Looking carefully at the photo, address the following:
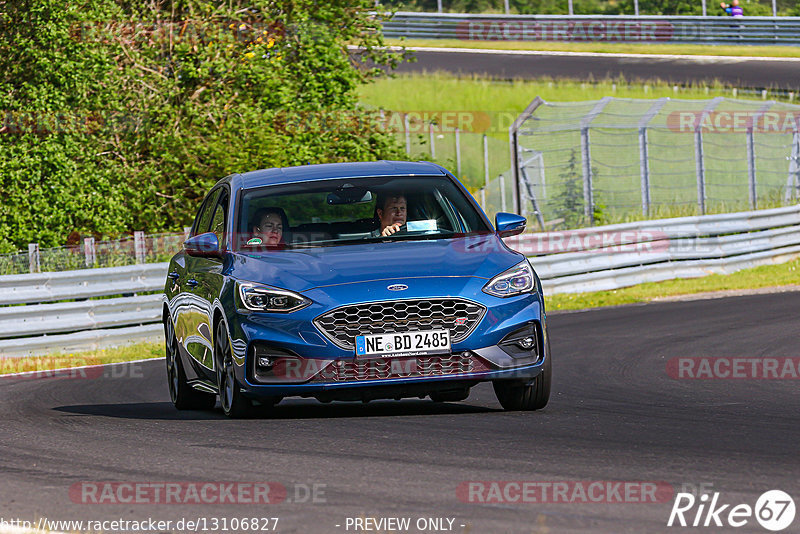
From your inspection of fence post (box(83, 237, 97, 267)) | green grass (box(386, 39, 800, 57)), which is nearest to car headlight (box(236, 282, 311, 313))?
fence post (box(83, 237, 97, 267))

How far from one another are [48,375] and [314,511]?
31.2 feet

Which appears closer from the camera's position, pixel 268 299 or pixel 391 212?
pixel 268 299

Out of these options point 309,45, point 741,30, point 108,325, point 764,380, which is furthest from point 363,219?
point 741,30

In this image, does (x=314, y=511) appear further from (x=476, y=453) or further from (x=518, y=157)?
(x=518, y=157)

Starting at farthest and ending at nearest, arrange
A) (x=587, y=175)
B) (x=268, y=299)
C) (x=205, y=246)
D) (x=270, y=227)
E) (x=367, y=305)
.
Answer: (x=587, y=175), (x=270, y=227), (x=205, y=246), (x=268, y=299), (x=367, y=305)

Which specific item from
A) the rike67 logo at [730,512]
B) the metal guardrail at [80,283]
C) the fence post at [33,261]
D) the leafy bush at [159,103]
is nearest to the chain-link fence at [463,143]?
the leafy bush at [159,103]

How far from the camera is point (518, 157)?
24.5 metres

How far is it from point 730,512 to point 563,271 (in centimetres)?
1645

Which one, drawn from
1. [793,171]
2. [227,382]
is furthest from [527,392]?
[793,171]

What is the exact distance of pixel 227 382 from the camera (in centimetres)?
907

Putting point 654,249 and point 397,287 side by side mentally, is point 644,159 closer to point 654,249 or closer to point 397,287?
point 654,249

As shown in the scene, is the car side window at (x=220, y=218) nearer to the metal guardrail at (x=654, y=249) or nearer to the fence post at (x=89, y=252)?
the fence post at (x=89, y=252)

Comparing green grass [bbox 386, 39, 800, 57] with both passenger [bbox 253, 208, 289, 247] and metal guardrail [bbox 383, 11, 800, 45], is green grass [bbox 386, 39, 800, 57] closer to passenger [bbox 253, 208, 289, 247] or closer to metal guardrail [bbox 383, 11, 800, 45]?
metal guardrail [bbox 383, 11, 800, 45]

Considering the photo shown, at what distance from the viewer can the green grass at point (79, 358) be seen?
16312mm
